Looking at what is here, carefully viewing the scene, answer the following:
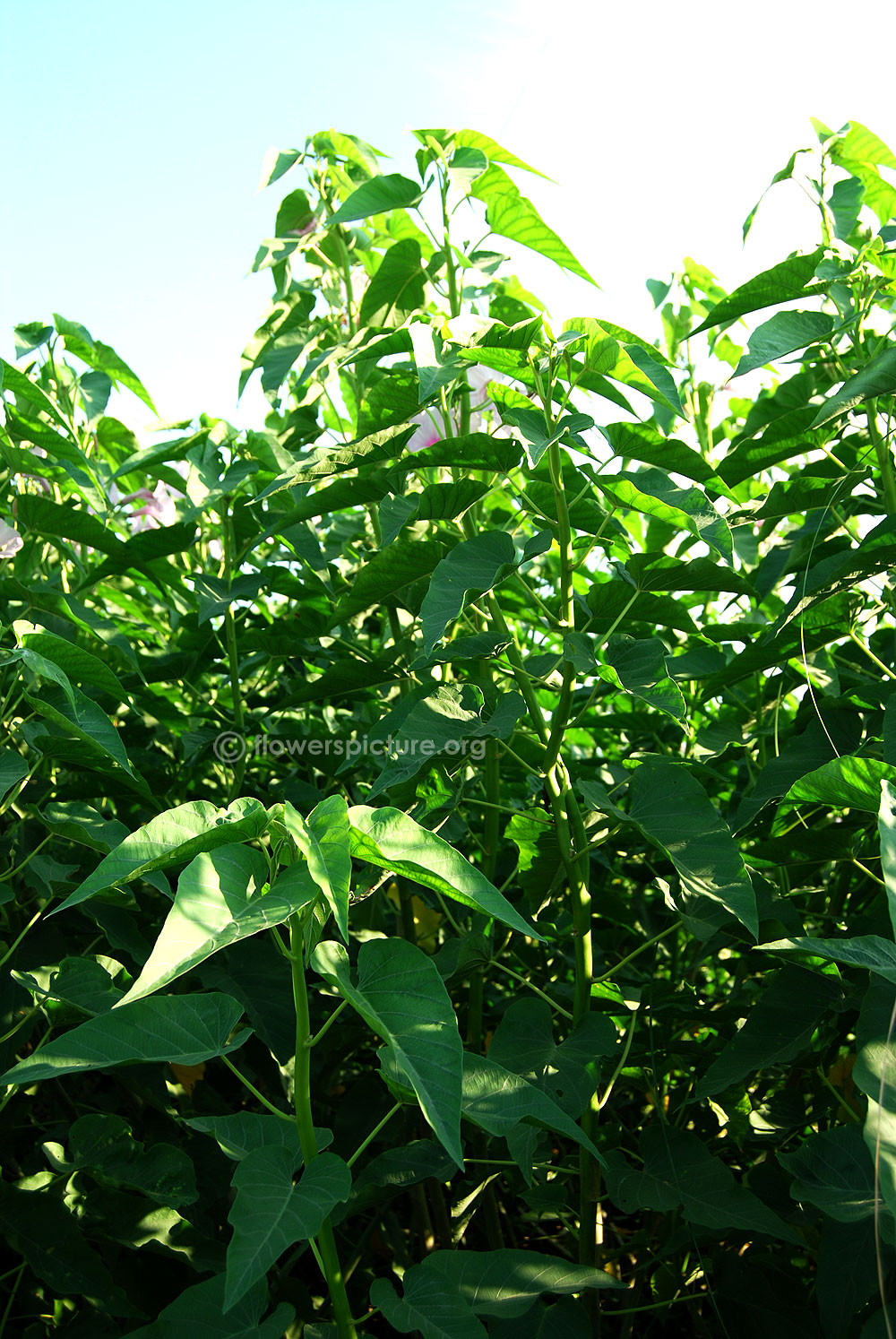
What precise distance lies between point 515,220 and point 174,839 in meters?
0.97

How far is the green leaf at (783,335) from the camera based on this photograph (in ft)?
3.51

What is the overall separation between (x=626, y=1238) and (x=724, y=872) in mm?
825

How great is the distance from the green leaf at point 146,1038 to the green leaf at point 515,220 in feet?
3.27

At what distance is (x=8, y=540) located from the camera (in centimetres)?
142

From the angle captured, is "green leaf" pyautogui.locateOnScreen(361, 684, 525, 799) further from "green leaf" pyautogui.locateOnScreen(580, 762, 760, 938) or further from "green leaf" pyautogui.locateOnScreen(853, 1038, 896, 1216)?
"green leaf" pyautogui.locateOnScreen(853, 1038, 896, 1216)

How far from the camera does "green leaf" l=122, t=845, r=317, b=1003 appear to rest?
54 cm

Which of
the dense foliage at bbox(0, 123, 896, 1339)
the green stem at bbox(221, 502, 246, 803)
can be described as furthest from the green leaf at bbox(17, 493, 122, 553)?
the green stem at bbox(221, 502, 246, 803)

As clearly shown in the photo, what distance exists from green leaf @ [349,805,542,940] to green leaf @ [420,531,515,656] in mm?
250

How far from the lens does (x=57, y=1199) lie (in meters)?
0.97

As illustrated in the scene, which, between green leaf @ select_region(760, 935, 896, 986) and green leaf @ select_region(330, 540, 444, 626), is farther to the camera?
green leaf @ select_region(330, 540, 444, 626)

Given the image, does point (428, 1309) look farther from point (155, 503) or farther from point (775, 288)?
point (155, 503)

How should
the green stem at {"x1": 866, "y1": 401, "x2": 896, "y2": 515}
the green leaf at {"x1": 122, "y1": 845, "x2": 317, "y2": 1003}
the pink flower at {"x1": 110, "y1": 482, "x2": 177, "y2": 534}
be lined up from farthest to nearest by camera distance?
the pink flower at {"x1": 110, "y1": 482, "x2": 177, "y2": 534}, the green stem at {"x1": 866, "y1": 401, "x2": 896, "y2": 515}, the green leaf at {"x1": 122, "y1": 845, "x2": 317, "y2": 1003}

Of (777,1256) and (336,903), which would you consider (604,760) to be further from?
(336,903)

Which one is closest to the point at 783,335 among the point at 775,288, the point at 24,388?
the point at 775,288
